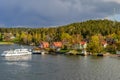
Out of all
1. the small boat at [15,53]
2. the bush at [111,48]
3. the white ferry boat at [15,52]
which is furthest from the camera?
the bush at [111,48]

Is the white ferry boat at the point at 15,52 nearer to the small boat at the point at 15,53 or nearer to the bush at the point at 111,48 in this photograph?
the small boat at the point at 15,53

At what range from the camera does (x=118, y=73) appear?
6825cm

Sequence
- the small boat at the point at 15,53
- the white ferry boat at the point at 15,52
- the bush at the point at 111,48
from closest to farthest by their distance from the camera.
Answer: the small boat at the point at 15,53
the white ferry boat at the point at 15,52
the bush at the point at 111,48

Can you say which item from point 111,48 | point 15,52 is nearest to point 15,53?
point 15,52

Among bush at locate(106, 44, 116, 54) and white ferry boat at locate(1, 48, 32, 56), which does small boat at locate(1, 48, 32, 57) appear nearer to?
white ferry boat at locate(1, 48, 32, 56)

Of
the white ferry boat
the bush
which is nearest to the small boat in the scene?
the white ferry boat

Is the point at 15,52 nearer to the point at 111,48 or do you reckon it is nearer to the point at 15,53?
the point at 15,53

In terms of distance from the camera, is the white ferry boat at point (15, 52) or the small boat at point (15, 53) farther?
the white ferry boat at point (15, 52)

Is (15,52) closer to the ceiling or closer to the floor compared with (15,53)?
closer to the ceiling

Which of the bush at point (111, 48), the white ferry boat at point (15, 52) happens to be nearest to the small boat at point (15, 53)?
the white ferry boat at point (15, 52)

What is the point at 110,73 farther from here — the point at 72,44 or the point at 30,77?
the point at 72,44

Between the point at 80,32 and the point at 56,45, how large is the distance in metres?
58.2

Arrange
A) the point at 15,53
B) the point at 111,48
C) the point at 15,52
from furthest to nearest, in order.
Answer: the point at 111,48 < the point at 15,52 < the point at 15,53

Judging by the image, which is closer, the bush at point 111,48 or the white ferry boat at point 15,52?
the white ferry boat at point 15,52
